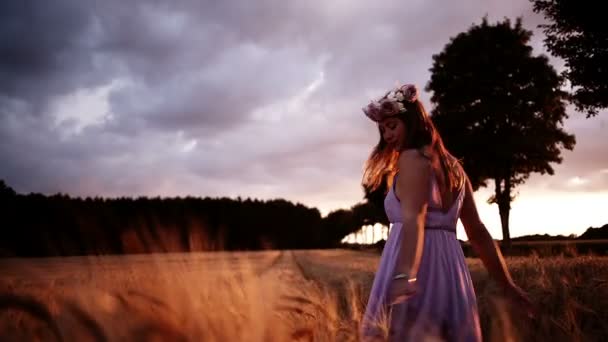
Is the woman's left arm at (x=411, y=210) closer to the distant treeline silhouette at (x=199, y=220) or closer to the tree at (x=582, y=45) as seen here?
the distant treeline silhouette at (x=199, y=220)

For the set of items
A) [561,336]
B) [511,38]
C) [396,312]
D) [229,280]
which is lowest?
[561,336]

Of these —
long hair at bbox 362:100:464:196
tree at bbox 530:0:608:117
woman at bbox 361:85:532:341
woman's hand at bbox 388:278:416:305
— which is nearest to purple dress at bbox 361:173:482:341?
woman at bbox 361:85:532:341

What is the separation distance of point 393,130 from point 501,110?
2452 centimetres

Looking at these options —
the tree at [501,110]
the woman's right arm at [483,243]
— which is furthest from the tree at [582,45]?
the woman's right arm at [483,243]

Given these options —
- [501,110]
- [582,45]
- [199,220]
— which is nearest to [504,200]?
[501,110]

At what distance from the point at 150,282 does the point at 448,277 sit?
1.73 metres

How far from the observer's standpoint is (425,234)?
2.47 m

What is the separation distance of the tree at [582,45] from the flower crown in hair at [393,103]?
12.5 m

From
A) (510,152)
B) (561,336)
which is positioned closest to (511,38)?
Result: (510,152)

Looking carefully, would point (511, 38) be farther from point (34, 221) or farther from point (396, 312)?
point (396, 312)

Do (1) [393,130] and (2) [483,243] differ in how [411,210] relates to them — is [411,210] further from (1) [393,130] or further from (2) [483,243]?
(2) [483,243]

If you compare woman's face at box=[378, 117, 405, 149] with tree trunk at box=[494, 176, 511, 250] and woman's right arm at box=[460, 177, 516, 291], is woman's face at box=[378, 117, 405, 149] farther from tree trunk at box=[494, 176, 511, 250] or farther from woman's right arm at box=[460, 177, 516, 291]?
tree trunk at box=[494, 176, 511, 250]

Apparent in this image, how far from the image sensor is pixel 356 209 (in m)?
49.9

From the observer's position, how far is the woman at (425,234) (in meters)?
2.22
